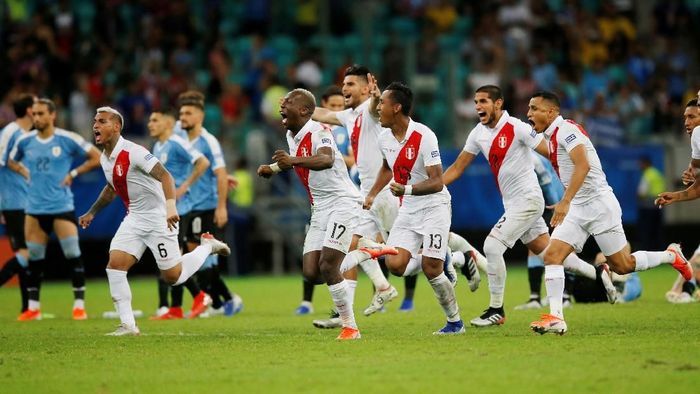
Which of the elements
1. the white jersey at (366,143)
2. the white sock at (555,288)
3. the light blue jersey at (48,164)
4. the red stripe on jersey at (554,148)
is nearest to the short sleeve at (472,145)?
the red stripe on jersey at (554,148)

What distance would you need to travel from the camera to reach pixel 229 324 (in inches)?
584

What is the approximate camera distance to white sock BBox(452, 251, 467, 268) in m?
14.3

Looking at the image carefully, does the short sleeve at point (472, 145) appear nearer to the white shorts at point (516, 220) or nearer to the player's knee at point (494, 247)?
the white shorts at point (516, 220)

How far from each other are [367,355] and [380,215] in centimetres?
430

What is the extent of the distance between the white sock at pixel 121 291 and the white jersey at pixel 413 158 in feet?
9.81

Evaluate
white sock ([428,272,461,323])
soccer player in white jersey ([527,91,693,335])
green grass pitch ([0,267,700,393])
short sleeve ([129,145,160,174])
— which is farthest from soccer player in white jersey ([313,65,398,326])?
soccer player in white jersey ([527,91,693,335])

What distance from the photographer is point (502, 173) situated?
1352cm

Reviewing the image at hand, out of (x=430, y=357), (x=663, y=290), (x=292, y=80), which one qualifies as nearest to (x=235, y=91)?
(x=292, y=80)

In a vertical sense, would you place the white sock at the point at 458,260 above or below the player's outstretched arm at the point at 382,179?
below

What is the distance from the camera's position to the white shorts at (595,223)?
12391 mm

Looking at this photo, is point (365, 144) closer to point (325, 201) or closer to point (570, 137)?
point (325, 201)

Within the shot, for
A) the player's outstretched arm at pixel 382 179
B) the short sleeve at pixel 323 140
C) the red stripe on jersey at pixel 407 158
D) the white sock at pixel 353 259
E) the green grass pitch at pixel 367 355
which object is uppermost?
the short sleeve at pixel 323 140

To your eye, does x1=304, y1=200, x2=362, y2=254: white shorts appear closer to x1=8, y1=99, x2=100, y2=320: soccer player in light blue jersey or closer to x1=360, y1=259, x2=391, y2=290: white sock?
x1=360, y1=259, x2=391, y2=290: white sock

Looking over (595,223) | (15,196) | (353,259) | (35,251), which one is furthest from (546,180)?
(15,196)
